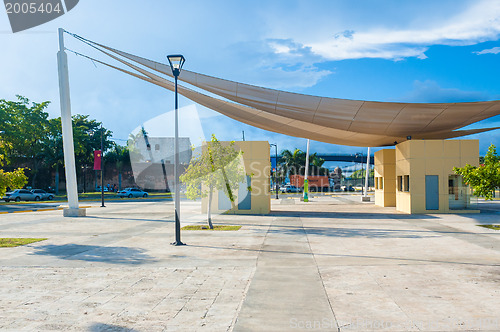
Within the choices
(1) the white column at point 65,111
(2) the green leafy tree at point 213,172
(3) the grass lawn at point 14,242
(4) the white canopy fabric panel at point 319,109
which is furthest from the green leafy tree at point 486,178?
(1) the white column at point 65,111

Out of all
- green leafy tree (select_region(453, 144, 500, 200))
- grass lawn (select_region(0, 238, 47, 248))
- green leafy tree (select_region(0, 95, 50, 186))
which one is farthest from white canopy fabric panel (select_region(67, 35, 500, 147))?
green leafy tree (select_region(0, 95, 50, 186))

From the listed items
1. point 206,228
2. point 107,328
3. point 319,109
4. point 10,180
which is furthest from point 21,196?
point 107,328

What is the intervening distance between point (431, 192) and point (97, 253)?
23.8 metres

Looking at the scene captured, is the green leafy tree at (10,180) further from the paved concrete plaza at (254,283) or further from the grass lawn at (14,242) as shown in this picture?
the paved concrete plaza at (254,283)

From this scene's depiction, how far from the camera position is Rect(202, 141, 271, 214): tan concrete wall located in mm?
28516

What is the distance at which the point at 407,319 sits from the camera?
662 cm

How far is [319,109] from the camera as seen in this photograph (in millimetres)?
25453

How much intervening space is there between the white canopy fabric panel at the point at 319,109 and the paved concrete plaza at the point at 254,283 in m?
10.6

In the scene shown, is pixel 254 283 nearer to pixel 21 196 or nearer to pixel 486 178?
pixel 486 178

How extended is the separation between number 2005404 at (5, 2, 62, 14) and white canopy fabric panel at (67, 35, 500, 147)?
7.76 metres

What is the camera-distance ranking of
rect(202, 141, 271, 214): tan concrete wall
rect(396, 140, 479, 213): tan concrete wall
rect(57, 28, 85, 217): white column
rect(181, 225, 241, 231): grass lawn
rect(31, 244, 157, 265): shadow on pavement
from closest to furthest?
rect(31, 244, 157, 265): shadow on pavement, rect(181, 225, 241, 231): grass lawn, rect(57, 28, 85, 217): white column, rect(396, 140, 479, 213): tan concrete wall, rect(202, 141, 271, 214): tan concrete wall

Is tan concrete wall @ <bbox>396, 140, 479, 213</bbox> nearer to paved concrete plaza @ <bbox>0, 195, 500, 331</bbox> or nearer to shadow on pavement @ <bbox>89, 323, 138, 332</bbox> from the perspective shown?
paved concrete plaza @ <bbox>0, 195, 500, 331</bbox>

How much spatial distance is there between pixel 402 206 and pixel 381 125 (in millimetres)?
7238

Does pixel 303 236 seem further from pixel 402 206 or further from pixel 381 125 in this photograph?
pixel 402 206
